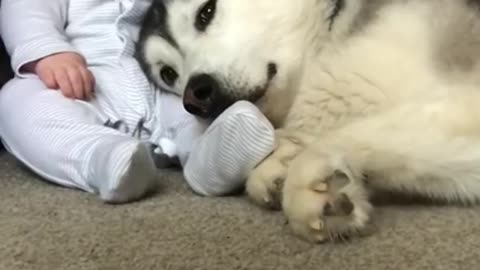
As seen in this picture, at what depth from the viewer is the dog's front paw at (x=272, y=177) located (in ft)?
3.99

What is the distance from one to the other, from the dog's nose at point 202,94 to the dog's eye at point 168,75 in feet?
0.83

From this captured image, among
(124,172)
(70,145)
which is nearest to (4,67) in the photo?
(70,145)

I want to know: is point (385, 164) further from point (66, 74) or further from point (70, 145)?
point (66, 74)

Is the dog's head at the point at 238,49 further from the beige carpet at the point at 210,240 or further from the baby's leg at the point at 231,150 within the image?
the beige carpet at the point at 210,240

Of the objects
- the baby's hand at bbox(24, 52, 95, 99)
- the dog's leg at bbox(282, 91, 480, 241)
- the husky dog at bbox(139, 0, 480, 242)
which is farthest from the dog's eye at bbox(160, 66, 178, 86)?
the dog's leg at bbox(282, 91, 480, 241)

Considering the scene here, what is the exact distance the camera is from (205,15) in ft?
5.08

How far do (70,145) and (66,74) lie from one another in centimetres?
26

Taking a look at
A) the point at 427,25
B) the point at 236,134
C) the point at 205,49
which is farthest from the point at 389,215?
the point at 205,49

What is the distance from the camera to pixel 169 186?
142 centimetres

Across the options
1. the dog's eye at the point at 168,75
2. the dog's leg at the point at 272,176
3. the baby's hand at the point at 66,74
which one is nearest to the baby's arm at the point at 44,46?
the baby's hand at the point at 66,74

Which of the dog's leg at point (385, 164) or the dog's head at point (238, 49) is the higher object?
the dog's leg at point (385, 164)

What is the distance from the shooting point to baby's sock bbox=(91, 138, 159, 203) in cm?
124

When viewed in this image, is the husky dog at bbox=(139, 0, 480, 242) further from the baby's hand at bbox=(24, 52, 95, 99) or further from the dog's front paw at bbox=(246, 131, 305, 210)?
the baby's hand at bbox=(24, 52, 95, 99)

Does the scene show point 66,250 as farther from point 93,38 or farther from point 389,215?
point 93,38
